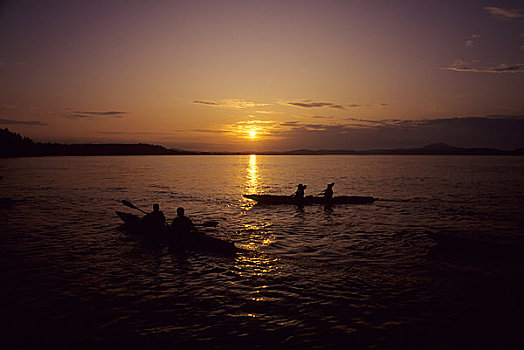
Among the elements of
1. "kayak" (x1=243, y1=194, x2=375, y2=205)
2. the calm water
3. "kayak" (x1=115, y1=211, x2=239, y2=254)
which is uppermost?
"kayak" (x1=243, y1=194, x2=375, y2=205)

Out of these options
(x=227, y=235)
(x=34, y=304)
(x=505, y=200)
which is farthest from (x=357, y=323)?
(x=505, y=200)

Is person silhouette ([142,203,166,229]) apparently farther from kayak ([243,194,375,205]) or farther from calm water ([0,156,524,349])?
kayak ([243,194,375,205])

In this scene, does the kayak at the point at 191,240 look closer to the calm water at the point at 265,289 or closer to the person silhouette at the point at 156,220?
the person silhouette at the point at 156,220

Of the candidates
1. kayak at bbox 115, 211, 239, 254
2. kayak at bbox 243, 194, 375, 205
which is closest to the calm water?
kayak at bbox 115, 211, 239, 254

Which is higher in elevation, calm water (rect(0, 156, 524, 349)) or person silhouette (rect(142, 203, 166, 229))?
person silhouette (rect(142, 203, 166, 229))

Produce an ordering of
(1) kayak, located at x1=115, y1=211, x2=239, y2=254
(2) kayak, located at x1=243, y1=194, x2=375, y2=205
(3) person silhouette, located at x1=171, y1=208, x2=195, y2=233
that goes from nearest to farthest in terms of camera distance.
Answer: (1) kayak, located at x1=115, y1=211, x2=239, y2=254 → (3) person silhouette, located at x1=171, y1=208, x2=195, y2=233 → (2) kayak, located at x1=243, y1=194, x2=375, y2=205

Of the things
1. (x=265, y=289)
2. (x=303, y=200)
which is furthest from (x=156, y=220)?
(x=303, y=200)

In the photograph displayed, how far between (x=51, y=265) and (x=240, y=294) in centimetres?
845

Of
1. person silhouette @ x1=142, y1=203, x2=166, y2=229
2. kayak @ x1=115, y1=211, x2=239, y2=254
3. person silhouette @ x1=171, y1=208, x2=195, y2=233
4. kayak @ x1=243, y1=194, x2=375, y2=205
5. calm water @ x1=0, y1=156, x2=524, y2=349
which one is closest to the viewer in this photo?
calm water @ x1=0, y1=156, x2=524, y2=349

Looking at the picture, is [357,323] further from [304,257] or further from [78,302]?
[78,302]

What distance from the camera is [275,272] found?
12789 mm

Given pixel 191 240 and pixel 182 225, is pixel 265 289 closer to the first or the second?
pixel 191 240

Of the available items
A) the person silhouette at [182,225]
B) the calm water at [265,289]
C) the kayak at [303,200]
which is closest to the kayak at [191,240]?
the person silhouette at [182,225]

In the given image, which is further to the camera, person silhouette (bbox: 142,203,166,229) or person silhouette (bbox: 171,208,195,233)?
person silhouette (bbox: 142,203,166,229)
